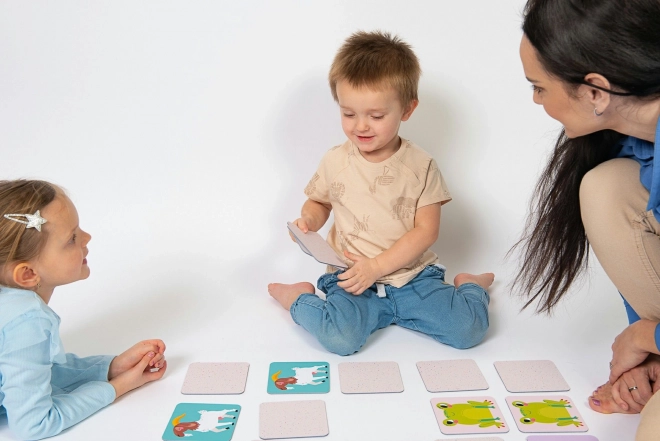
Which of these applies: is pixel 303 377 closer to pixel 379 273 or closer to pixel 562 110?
pixel 379 273

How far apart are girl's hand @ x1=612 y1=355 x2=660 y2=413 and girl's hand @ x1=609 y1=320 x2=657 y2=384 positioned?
A: 0.05ft

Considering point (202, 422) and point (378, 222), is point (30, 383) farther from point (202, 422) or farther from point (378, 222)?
point (378, 222)

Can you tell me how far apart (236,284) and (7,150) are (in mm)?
869

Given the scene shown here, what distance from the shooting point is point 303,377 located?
1.65 meters

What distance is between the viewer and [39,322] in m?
1.43

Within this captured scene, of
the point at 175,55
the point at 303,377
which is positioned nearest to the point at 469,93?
the point at 175,55

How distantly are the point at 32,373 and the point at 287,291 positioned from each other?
2.33ft

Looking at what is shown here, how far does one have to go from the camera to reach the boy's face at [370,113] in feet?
5.76

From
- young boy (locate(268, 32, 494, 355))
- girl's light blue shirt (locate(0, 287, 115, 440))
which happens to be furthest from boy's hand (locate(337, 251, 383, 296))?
girl's light blue shirt (locate(0, 287, 115, 440))

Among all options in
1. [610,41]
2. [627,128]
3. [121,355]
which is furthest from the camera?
[121,355]

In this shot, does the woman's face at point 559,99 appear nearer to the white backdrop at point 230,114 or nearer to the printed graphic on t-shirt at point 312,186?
the printed graphic on t-shirt at point 312,186

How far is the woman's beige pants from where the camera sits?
144 centimetres

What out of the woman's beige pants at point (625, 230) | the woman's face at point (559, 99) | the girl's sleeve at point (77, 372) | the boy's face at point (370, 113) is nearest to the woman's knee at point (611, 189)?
the woman's beige pants at point (625, 230)

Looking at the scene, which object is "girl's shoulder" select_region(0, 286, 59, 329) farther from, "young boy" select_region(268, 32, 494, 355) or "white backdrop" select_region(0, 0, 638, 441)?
"white backdrop" select_region(0, 0, 638, 441)
